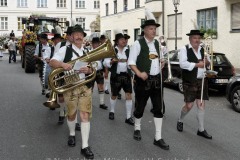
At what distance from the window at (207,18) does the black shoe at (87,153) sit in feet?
53.9

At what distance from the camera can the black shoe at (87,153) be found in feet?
16.0

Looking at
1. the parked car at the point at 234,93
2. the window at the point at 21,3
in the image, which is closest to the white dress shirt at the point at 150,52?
the parked car at the point at 234,93

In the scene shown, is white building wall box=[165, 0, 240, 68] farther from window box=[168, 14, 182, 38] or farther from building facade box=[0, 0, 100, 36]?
building facade box=[0, 0, 100, 36]

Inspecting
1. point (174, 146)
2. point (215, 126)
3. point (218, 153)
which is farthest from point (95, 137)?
point (215, 126)

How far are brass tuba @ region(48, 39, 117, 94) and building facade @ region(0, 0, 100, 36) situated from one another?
167 ft

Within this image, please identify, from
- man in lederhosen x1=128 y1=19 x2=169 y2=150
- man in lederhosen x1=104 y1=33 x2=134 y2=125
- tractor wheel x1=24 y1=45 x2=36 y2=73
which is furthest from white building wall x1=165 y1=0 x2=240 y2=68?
man in lederhosen x1=128 y1=19 x2=169 y2=150

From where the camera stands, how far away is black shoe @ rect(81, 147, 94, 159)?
4.87 meters

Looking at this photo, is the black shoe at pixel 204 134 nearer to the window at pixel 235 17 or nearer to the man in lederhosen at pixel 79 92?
the man in lederhosen at pixel 79 92

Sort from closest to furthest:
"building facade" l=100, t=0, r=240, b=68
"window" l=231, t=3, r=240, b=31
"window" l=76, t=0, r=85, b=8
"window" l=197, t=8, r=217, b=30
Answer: "window" l=231, t=3, r=240, b=31 → "building facade" l=100, t=0, r=240, b=68 → "window" l=197, t=8, r=217, b=30 → "window" l=76, t=0, r=85, b=8

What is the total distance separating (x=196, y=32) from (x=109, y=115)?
2643 millimetres

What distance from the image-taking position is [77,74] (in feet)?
16.7

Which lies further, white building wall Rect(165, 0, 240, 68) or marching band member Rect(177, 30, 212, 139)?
white building wall Rect(165, 0, 240, 68)

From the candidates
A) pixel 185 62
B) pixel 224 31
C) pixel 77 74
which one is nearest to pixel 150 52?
pixel 185 62

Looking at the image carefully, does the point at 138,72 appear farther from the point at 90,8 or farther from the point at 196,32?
the point at 90,8
